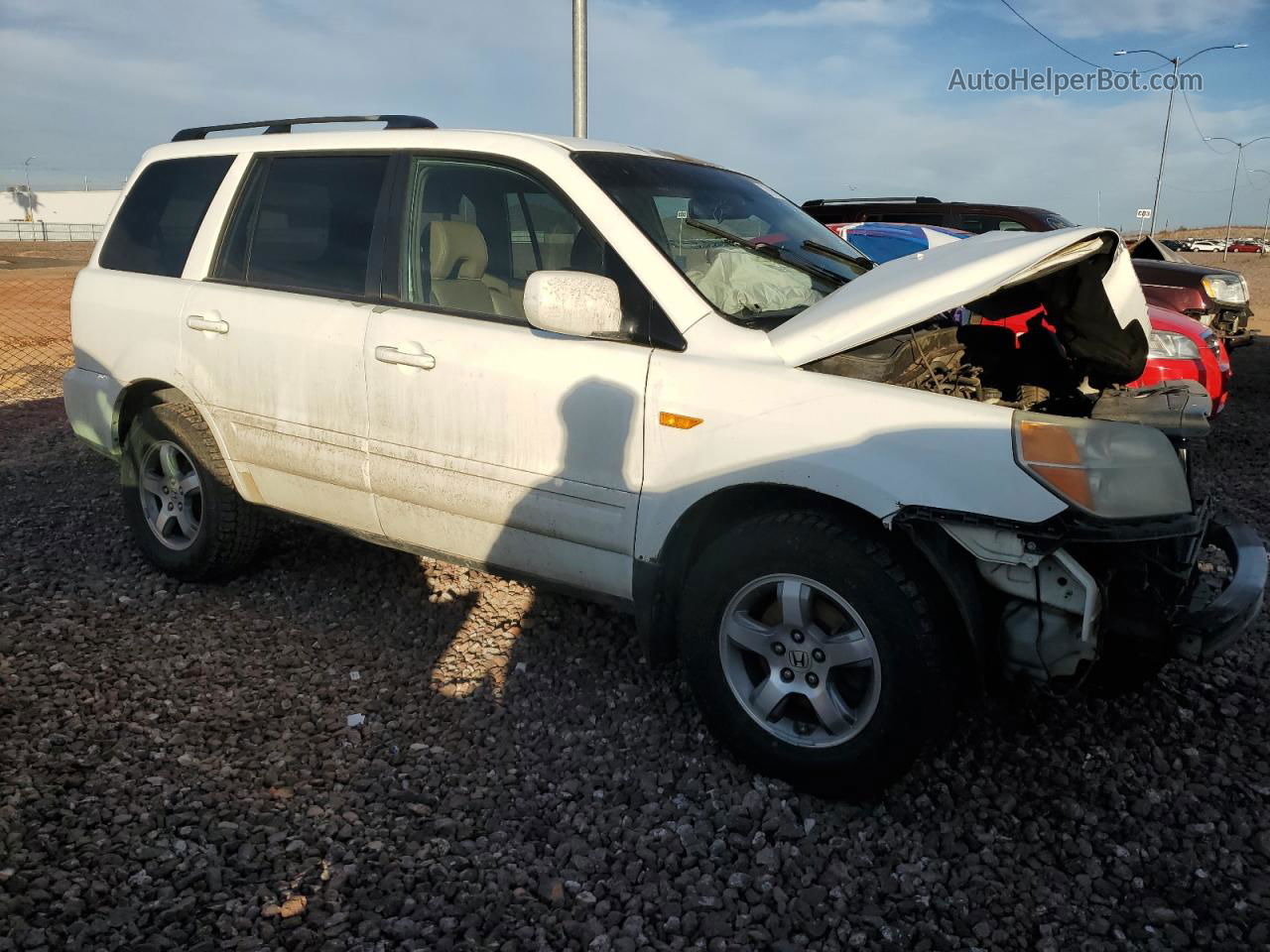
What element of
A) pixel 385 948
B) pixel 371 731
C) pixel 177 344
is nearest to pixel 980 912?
pixel 385 948

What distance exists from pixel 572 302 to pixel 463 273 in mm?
860

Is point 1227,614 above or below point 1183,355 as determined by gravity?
below

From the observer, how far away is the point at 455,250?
141 inches

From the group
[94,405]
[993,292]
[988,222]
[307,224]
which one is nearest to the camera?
[993,292]

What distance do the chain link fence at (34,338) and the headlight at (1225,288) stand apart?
445 inches

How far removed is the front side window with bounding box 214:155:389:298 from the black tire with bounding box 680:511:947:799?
72.1 inches

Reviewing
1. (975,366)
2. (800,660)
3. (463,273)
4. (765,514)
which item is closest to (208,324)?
(463,273)

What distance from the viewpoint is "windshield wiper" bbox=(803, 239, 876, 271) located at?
152 inches

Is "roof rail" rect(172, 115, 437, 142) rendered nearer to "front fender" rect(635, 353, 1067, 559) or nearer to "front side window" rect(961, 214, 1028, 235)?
"front fender" rect(635, 353, 1067, 559)

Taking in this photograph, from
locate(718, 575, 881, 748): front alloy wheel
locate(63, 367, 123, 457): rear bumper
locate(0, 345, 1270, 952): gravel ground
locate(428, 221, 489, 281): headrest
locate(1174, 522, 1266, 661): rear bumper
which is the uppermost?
locate(428, 221, 489, 281): headrest

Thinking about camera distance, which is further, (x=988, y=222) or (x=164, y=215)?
(x=988, y=222)

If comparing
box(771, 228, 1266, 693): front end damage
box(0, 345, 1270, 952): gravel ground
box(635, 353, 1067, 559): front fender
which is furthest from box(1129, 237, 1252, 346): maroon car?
box(635, 353, 1067, 559): front fender

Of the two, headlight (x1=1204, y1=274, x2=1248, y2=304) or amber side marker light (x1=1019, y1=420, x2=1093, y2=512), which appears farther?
headlight (x1=1204, y1=274, x2=1248, y2=304)

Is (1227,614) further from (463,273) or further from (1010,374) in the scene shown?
(463,273)
